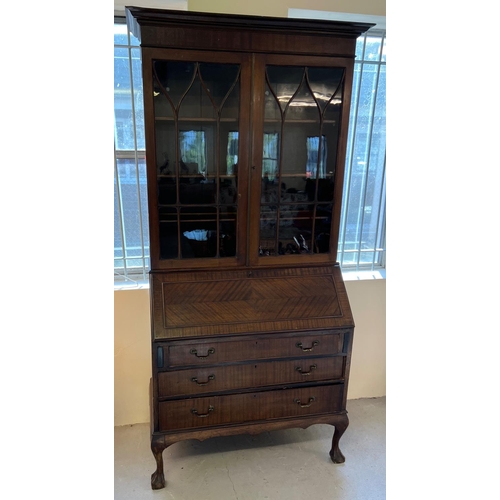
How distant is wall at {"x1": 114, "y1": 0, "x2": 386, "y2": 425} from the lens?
6.13 ft

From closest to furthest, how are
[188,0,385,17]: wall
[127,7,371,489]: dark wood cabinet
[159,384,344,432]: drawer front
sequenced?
[127,7,371,489]: dark wood cabinet < [159,384,344,432]: drawer front < [188,0,385,17]: wall

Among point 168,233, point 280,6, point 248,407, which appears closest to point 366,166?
point 280,6

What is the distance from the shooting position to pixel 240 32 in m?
1.53

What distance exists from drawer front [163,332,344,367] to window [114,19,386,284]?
0.70m

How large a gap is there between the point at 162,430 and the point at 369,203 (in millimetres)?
1738

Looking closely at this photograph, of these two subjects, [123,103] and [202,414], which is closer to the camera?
[202,414]

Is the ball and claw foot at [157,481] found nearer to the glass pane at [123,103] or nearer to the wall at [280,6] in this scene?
the glass pane at [123,103]

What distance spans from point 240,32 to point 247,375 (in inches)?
57.0

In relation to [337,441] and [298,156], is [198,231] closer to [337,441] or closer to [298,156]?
[298,156]

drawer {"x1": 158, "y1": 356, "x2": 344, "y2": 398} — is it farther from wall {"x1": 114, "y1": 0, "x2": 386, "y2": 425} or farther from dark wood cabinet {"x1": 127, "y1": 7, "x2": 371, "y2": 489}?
wall {"x1": 114, "y1": 0, "x2": 386, "y2": 425}

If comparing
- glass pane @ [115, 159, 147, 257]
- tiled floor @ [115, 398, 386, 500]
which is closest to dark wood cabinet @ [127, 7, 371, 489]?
tiled floor @ [115, 398, 386, 500]
